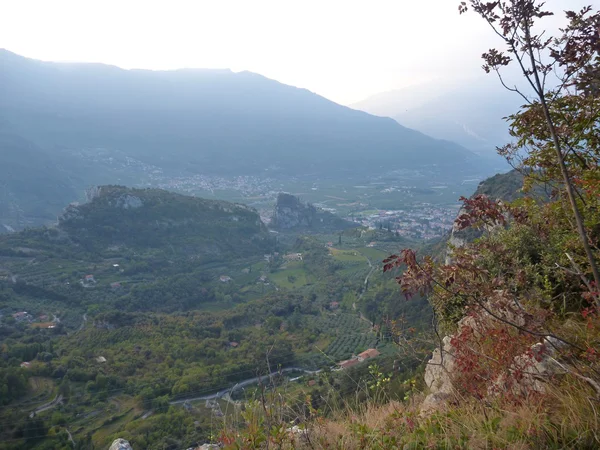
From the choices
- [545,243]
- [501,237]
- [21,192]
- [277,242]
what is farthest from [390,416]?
[21,192]

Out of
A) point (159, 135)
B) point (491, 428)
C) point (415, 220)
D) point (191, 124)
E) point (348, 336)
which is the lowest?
point (348, 336)

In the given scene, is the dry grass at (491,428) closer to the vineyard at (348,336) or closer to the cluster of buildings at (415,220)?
the vineyard at (348,336)

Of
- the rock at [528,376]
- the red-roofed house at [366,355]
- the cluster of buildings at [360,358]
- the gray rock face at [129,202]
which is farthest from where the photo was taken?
the gray rock face at [129,202]

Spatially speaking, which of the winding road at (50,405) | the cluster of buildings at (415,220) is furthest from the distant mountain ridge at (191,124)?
the winding road at (50,405)

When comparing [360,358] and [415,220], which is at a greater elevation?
[360,358]

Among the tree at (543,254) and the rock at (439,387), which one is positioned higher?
the tree at (543,254)

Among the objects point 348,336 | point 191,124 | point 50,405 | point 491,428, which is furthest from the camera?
point 191,124

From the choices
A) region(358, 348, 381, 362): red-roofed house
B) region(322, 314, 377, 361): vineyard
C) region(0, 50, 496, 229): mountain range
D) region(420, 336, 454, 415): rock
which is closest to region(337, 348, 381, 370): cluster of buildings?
region(358, 348, 381, 362): red-roofed house

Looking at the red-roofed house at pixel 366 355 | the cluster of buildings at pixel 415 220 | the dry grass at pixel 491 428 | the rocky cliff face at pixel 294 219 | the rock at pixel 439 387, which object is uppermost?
the dry grass at pixel 491 428

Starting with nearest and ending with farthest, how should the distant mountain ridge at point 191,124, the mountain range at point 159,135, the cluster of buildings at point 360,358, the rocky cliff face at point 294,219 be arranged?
the cluster of buildings at point 360,358 < the rocky cliff face at point 294,219 < the mountain range at point 159,135 < the distant mountain ridge at point 191,124

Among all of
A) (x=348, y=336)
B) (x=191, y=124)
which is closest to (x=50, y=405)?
(x=348, y=336)

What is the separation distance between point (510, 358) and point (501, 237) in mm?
2421

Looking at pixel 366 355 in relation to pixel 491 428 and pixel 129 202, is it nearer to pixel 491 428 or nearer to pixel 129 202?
pixel 491 428

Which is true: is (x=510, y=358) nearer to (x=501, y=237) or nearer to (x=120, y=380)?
(x=501, y=237)
